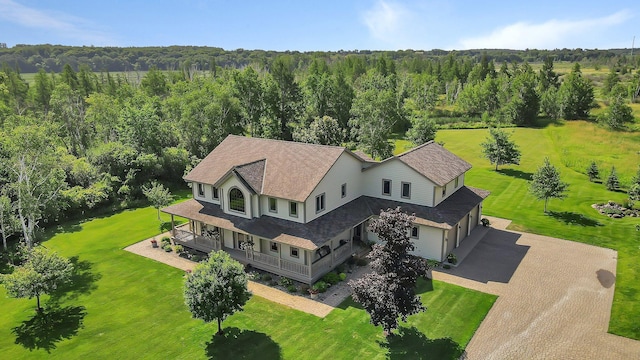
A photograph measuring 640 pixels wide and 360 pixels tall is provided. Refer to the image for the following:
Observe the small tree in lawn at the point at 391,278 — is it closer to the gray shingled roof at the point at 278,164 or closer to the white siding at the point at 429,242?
the gray shingled roof at the point at 278,164

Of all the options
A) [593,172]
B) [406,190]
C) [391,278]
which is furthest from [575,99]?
[391,278]

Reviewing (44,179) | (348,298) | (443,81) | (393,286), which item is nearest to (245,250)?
(348,298)

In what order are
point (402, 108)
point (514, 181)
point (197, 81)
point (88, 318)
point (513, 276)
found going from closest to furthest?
1. point (88, 318)
2. point (513, 276)
3. point (514, 181)
4. point (197, 81)
5. point (402, 108)

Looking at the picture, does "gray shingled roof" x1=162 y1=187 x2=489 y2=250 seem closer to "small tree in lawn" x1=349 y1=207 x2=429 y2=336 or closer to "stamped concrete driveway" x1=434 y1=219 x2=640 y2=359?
"stamped concrete driveway" x1=434 y1=219 x2=640 y2=359

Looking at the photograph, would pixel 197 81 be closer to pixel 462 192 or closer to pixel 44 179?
pixel 44 179

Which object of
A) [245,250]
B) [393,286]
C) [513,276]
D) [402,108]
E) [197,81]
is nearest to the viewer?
[393,286]

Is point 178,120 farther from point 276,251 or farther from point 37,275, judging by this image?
point 37,275
